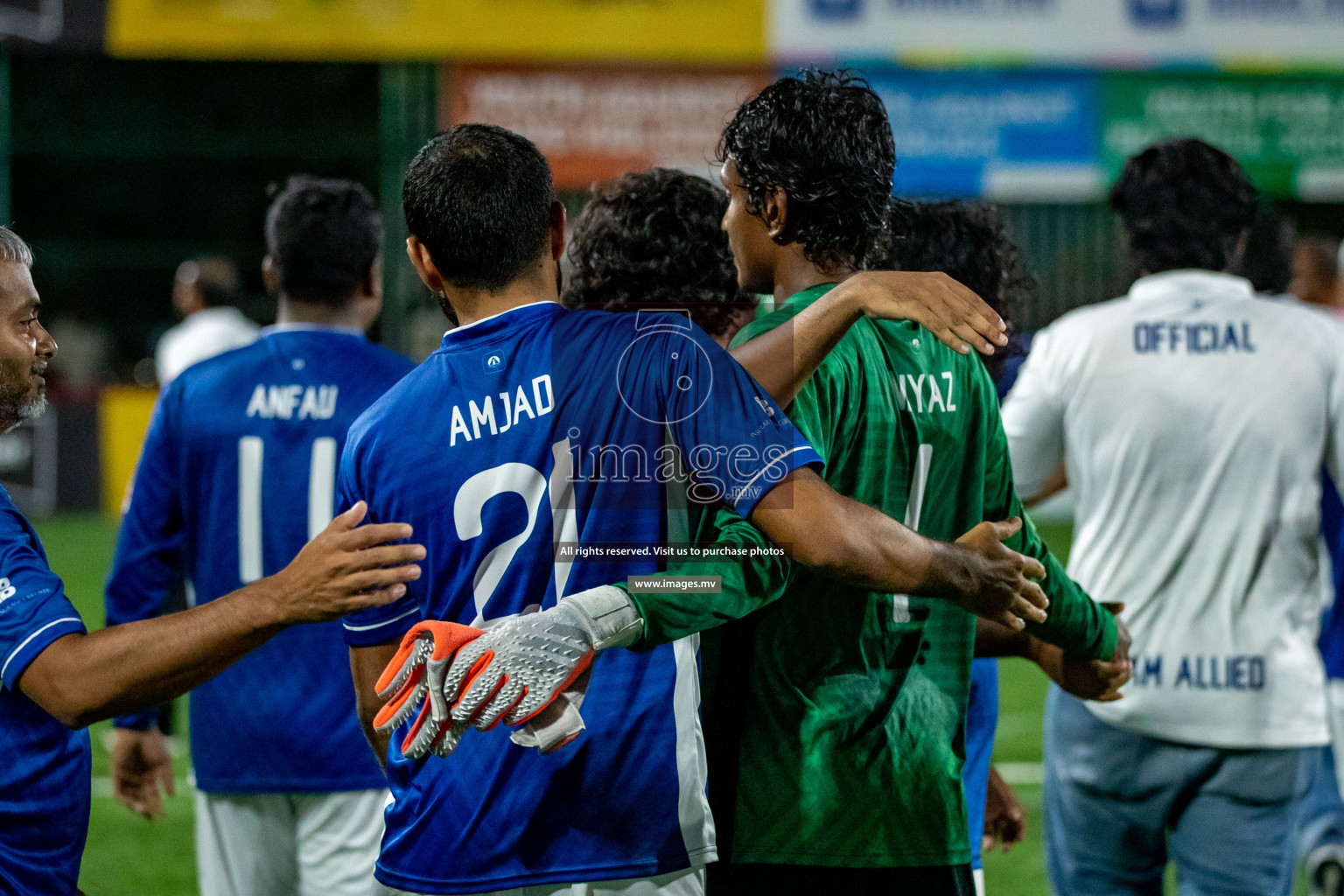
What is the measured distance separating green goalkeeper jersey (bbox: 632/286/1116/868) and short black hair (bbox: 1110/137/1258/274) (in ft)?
3.88

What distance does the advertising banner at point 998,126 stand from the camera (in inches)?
583

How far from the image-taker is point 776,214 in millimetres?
2293

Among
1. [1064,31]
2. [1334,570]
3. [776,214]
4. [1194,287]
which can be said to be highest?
[1064,31]

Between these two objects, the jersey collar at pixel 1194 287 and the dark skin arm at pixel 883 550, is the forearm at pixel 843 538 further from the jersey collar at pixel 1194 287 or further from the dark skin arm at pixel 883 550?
the jersey collar at pixel 1194 287

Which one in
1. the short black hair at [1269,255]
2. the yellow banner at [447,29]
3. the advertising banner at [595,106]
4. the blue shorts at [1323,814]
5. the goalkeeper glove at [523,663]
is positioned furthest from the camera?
the advertising banner at [595,106]

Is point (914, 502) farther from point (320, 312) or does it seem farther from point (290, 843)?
point (290, 843)

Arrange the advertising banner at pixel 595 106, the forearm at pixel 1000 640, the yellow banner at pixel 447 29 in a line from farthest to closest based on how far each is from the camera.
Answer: the advertising banner at pixel 595 106, the yellow banner at pixel 447 29, the forearm at pixel 1000 640

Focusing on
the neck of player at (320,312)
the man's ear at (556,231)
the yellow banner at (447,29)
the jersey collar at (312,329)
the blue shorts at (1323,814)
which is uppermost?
the yellow banner at (447,29)

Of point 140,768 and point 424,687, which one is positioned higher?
point 424,687

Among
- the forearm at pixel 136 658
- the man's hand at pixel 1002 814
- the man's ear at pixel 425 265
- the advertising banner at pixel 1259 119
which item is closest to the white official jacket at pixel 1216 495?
the man's hand at pixel 1002 814

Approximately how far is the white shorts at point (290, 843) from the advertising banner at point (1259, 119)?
13.4m

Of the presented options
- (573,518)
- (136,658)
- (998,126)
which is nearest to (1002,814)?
(573,518)

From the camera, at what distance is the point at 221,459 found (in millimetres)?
3297

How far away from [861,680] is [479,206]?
959 millimetres
